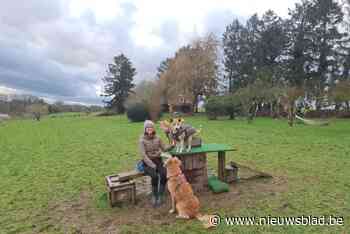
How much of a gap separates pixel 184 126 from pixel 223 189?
1.29 m

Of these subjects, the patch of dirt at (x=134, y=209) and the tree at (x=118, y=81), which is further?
the tree at (x=118, y=81)

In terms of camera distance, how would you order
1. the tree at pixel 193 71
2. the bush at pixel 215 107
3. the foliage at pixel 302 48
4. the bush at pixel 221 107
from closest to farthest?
the bush at pixel 221 107 < the bush at pixel 215 107 < the foliage at pixel 302 48 < the tree at pixel 193 71

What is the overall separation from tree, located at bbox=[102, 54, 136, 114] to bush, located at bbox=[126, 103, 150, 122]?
19681 mm

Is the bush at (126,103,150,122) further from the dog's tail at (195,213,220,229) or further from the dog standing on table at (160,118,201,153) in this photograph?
the dog's tail at (195,213,220,229)

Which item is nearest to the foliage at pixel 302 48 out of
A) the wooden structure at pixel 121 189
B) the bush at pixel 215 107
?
the bush at pixel 215 107

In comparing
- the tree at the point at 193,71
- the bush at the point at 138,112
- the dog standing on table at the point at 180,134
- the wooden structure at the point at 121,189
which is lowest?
the wooden structure at the point at 121,189

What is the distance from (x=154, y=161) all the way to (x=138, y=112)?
19.7 m

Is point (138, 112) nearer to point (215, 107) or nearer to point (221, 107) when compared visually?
point (215, 107)

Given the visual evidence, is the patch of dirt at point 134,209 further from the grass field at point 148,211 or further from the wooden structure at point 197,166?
the wooden structure at point 197,166

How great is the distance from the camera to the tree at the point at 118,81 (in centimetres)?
4356

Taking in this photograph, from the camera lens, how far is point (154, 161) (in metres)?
3.96

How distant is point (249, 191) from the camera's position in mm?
4336

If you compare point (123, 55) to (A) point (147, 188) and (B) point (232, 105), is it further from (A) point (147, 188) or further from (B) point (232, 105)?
(A) point (147, 188)

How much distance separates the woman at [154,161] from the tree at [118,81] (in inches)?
1565
